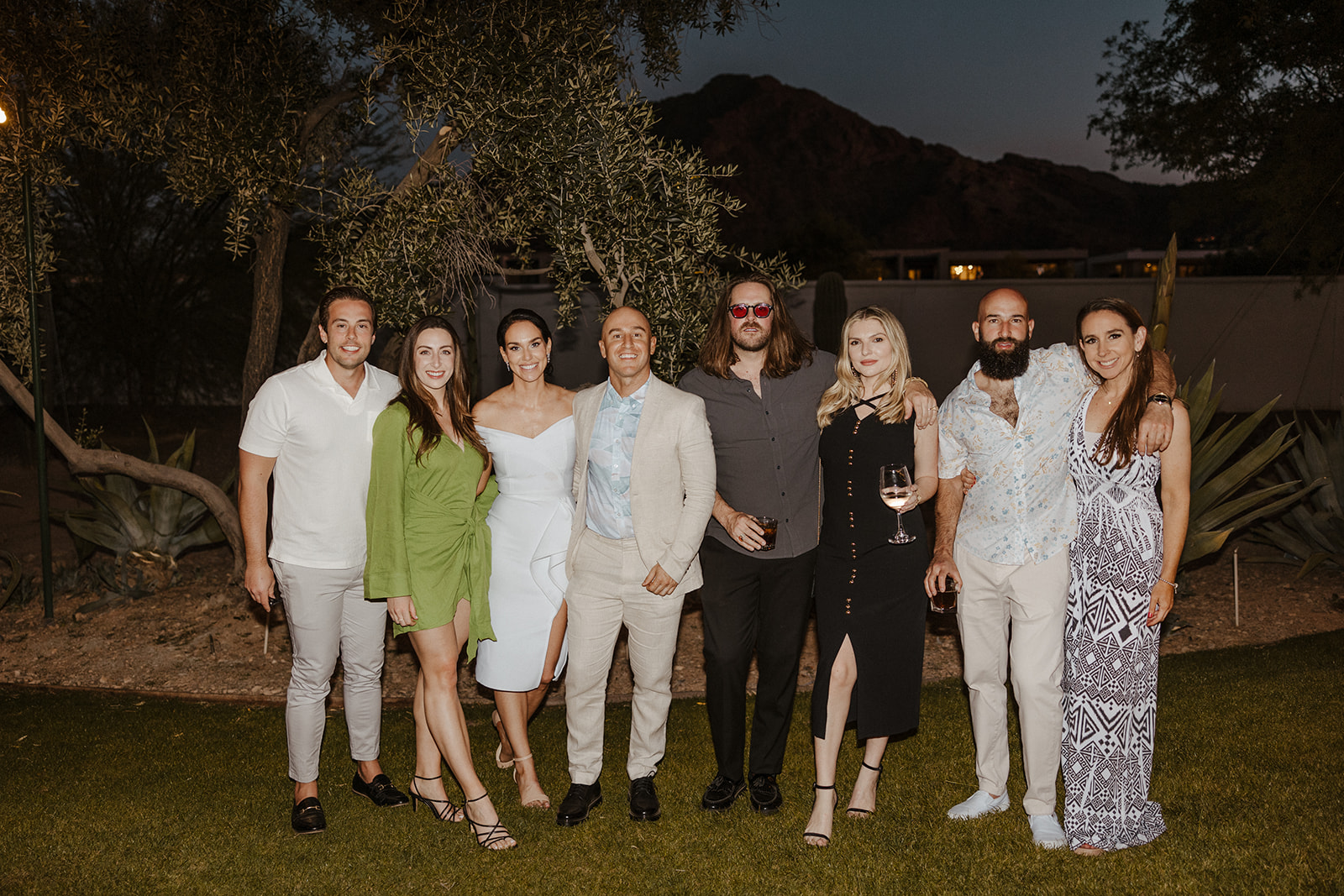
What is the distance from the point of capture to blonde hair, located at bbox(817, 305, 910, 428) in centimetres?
370

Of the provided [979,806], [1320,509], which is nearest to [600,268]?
[979,806]

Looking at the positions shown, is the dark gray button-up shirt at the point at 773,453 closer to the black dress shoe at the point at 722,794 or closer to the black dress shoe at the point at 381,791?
the black dress shoe at the point at 722,794

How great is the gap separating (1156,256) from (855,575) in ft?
201

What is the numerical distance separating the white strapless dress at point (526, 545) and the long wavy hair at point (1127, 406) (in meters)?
2.11

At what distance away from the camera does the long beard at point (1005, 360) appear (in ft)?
11.9

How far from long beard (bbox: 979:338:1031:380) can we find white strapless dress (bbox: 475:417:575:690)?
5.59ft

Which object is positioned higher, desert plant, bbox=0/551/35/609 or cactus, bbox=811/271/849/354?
cactus, bbox=811/271/849/354

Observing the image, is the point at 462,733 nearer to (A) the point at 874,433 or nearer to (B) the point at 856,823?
(B) the point at 856,823

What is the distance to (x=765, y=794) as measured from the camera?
407 cm

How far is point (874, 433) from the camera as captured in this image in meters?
3.75

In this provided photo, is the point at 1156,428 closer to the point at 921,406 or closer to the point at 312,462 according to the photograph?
the point at 921,406

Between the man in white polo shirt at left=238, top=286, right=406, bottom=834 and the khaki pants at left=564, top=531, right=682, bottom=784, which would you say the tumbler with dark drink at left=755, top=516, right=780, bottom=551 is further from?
the man in white polo shirt at left=238, top=286, right=406, bottom=834

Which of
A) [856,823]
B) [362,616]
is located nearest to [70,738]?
[362,616]

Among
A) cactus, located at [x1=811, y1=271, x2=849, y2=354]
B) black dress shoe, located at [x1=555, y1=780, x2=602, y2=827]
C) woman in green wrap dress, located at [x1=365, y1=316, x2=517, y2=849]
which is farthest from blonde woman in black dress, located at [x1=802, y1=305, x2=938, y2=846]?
cactus, located at [x1=811, y1=271, x2=849, y2=354]
